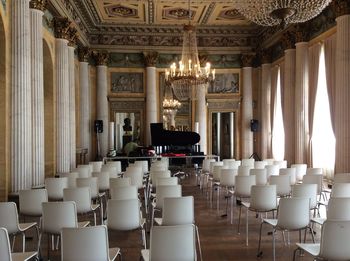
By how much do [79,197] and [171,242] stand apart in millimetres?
2777

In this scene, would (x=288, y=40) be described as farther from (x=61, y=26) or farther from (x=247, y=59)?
(x=61, y=26)

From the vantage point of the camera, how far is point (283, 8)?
6105 mm

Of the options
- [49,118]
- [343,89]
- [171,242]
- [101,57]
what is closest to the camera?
[171,242]

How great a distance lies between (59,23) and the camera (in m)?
12.3

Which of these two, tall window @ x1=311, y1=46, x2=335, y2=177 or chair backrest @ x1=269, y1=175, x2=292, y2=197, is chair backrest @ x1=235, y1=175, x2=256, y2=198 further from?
tall window @ x1=311, y1=46, x2=335, y2=177

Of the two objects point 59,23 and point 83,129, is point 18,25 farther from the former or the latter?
point 83,129

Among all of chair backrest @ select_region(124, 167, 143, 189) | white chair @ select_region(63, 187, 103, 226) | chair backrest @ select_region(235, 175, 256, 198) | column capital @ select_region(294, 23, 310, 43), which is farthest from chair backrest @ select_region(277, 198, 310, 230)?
column capital @ select_region(294, 23, 310, 43)

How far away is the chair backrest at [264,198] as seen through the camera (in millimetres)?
5801

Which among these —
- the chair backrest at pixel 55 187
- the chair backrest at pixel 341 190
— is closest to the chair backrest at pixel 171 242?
the chair backrest at pixel 341 190

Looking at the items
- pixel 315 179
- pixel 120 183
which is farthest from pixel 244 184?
pixel 120 183

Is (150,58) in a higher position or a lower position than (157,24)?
lower

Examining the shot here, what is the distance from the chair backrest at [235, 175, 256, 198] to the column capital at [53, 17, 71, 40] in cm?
821

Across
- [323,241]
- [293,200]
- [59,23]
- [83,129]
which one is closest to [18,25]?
[59,23]

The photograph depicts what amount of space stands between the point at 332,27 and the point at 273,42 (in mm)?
5004
